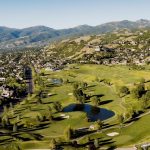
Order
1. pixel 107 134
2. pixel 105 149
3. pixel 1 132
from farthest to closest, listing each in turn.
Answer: pixel 1 132 < pixel 107 134 < pixel 105 149

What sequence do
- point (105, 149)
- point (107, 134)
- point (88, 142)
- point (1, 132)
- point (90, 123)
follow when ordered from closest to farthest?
1. point (105, 149)
2. point (88, 142)
3. point (107, 134)
4. point (1, 132)
5. point (90, 123)

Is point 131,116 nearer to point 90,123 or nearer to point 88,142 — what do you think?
point 90,123

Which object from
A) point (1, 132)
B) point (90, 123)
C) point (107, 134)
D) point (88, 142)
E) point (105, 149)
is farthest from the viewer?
point (90, 123)

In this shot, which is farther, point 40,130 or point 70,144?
point 40,130

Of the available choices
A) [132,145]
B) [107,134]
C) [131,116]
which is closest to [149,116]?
[131,116]

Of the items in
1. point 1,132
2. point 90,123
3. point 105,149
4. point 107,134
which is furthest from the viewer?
point 90,123

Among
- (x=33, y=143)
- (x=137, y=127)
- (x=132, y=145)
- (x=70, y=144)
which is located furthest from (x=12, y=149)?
(x=137, y=127)

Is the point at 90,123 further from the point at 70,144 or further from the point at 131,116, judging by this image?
the point at 70,144

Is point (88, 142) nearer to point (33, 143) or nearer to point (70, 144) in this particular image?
point (70, 144)

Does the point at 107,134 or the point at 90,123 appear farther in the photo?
the point at 90,123
